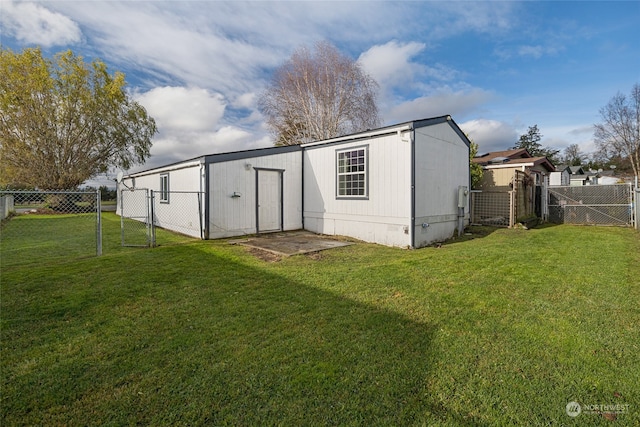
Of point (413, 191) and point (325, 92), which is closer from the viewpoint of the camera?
point (413, 191)

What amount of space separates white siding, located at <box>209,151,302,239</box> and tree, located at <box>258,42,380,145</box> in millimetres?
12698

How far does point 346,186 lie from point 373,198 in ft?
3.52

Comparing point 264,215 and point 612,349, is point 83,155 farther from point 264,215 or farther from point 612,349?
point 612,349

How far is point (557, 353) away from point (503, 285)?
6.47ft

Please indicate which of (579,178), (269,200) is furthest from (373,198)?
(579,178)

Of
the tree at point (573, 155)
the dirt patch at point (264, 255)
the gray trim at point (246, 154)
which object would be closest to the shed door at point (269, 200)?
the gray trim at point (246, 154)

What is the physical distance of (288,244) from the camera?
763cm

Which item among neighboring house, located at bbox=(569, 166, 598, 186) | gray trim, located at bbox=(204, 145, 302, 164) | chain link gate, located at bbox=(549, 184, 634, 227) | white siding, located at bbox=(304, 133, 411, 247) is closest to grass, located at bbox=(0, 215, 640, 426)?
white siding, located at bbox=(304, 133, 411, 247)

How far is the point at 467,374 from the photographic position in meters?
2.28

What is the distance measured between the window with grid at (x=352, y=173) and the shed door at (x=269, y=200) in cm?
211

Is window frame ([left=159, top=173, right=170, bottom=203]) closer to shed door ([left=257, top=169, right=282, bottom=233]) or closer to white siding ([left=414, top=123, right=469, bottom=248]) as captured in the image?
shed door ([left=257, top=169, right=282, bottom=233])

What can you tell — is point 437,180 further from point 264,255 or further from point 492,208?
point 264,255

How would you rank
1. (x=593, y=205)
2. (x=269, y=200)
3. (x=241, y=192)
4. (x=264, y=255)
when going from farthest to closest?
1. (x=593, y=205)
2. (x=269, y=200)
3. (x=241, y=192)
4. (x=264, y=255)

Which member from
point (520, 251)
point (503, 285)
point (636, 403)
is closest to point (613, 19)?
point (520, 251)
